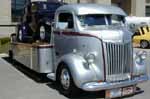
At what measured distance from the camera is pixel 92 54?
8.41m

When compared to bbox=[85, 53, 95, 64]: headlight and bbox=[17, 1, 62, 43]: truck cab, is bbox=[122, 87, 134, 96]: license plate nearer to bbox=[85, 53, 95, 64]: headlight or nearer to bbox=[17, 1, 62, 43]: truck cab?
bbox=[85, 53, 95, 64]: headlight

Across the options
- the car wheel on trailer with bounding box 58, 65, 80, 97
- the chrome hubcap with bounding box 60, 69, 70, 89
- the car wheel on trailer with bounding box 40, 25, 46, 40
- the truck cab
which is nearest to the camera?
the car wheel on trailer with bounding box 58, 65, 80, 97

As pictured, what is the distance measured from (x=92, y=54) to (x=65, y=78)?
0.95 meters

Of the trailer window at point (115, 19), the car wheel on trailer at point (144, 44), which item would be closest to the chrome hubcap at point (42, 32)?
the trailer window at point (115, 19)

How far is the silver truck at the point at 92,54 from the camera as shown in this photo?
8266mm

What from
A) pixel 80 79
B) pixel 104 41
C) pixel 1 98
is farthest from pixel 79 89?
pixel 1 98

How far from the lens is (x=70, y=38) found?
9.14 meters

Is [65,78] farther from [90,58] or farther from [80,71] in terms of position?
[90,58]

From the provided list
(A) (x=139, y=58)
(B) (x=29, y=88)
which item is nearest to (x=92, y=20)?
(A) (x=139, y=58)

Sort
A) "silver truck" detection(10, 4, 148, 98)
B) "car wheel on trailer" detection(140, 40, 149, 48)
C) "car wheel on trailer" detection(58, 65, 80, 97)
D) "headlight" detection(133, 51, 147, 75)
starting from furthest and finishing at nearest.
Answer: "car wheel on trailer" detection(140, 40, 149, 48), "headlight" detection(133, 51, 147, 75), "car wheel on trailer" detection(58, 65, 80, 97), "silver truck" detection(10, 4, 148, 98)

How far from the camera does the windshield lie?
906 cm

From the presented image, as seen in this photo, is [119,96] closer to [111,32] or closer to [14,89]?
[111,32]

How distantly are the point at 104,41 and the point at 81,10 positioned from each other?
1.22 meters

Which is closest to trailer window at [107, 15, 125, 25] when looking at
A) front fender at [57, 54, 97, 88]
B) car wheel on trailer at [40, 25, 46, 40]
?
front fender at [57, 54, 97, 88]
